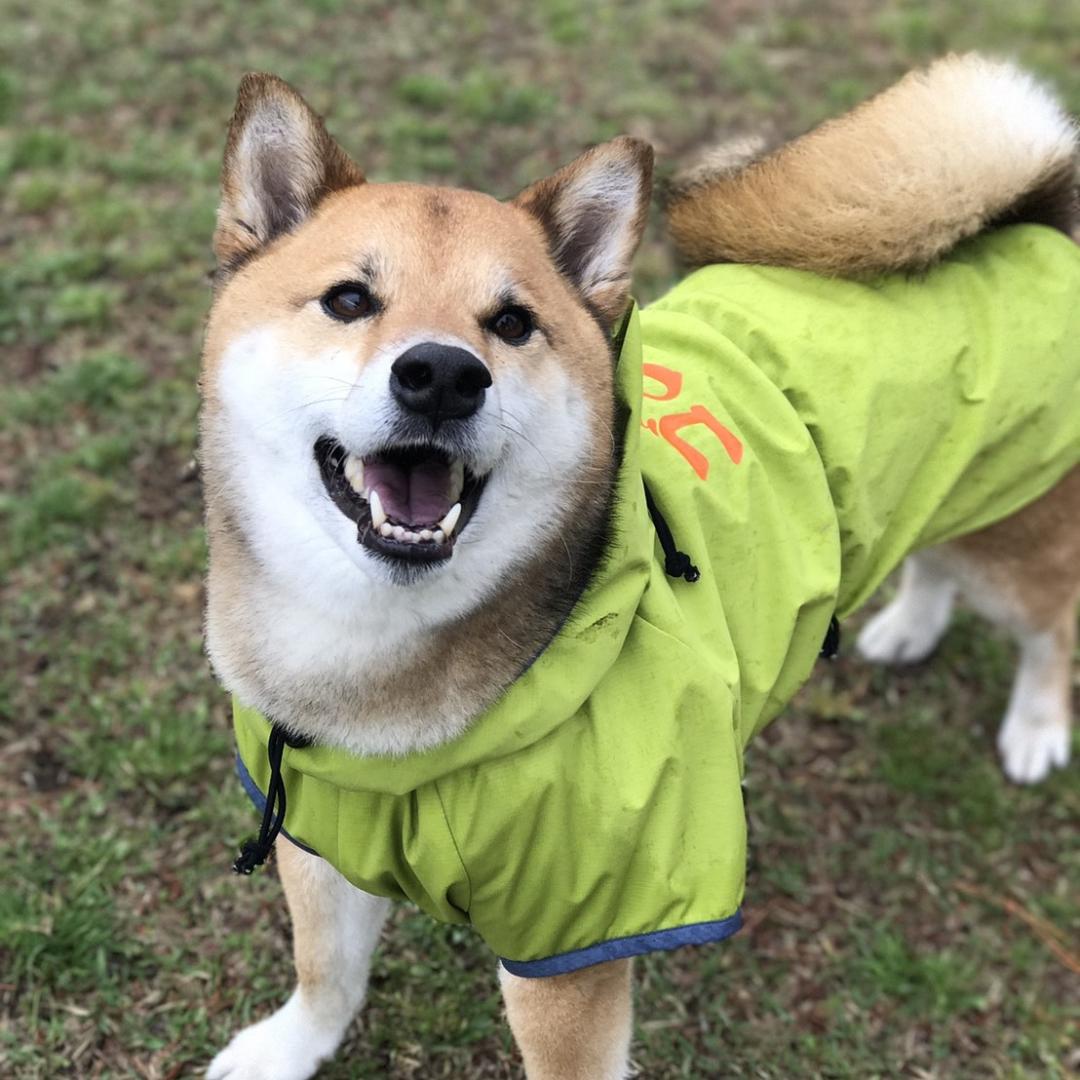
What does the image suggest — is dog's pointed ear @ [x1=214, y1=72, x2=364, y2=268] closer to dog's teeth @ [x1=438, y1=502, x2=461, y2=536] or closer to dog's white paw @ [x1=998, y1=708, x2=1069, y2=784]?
dog's teeth @ [x1=438, y1=502, x2=461, y2=536]

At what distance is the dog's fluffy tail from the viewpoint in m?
2.57

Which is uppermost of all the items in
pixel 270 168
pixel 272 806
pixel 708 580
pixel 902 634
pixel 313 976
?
pixel 270 168

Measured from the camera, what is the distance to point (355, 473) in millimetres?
1783

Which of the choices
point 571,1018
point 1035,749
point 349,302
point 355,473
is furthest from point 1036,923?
point 349,302

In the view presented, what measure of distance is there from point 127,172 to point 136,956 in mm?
3340

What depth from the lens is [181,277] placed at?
4.41 meters

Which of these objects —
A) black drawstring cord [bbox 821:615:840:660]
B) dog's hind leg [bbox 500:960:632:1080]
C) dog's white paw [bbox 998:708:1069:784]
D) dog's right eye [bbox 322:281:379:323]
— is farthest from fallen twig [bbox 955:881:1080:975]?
dog's right eye [bbox 322:281:379:323]

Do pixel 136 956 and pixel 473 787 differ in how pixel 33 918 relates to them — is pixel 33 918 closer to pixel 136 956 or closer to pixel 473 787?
pixel 136 956

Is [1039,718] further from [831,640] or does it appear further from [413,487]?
[413,487]

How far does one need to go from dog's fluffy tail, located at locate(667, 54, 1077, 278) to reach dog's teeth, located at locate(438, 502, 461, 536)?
1262mm

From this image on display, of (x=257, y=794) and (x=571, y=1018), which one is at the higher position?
(x=257, y=794)

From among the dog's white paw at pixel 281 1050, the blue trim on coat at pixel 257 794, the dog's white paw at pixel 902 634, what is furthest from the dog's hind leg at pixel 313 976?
the dog's white paw at pixel 902 634

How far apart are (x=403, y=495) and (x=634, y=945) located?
870 mm

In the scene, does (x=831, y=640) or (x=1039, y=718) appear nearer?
(x=831, y=640)
